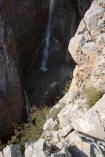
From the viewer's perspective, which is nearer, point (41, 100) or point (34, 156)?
point (34, 156)

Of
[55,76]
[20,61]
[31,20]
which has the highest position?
[31,20]

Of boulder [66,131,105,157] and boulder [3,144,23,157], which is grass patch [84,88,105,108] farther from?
boulder [3,144,23,157]

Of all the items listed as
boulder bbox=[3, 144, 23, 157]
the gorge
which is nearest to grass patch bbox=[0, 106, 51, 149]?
the gorge

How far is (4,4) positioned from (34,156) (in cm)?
788

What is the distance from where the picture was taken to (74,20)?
11.9 metres

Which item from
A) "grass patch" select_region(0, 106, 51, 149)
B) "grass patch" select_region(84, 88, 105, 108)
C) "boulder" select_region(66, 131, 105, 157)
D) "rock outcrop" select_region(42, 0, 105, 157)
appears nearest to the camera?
"boulder" select_region(66, 131, 105, 157)

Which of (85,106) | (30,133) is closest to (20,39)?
(30,133)

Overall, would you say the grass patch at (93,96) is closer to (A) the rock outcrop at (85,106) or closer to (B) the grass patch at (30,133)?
(A) the rock outcrop at (85,106)

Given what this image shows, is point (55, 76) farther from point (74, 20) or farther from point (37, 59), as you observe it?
point (74, 20)

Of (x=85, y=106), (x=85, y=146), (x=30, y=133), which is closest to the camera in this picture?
(x=85, y=146)

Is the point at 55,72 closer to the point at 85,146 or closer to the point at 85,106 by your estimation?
the point at 85,106

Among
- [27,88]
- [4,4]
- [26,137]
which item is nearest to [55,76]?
[27,88]

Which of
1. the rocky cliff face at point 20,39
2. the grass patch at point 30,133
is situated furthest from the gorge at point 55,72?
the grass patch at point 30,133

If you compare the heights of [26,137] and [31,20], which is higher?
[31,20]
